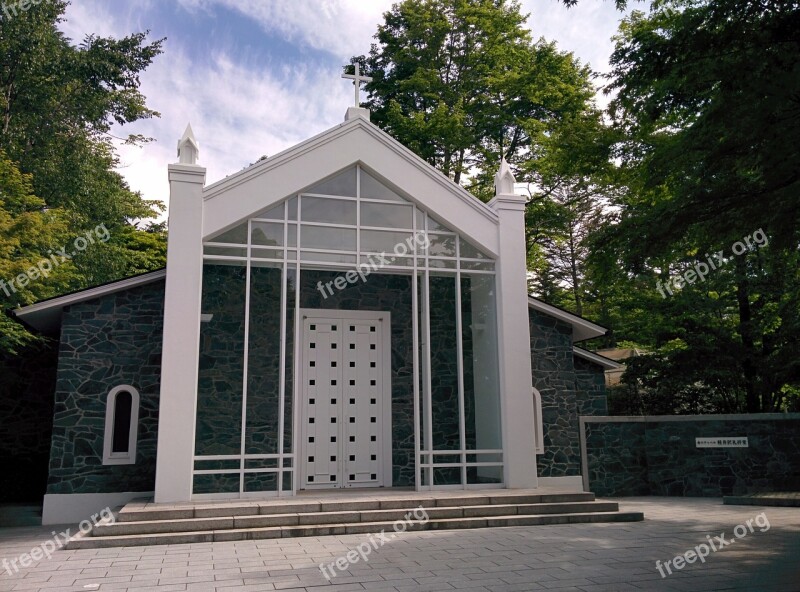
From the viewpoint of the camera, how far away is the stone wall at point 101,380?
11328 millimetres

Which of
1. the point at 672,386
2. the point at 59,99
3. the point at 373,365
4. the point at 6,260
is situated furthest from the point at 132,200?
the point at 672,386

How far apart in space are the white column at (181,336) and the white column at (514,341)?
5.43 meters

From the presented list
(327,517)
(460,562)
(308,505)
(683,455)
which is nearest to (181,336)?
(308,505)

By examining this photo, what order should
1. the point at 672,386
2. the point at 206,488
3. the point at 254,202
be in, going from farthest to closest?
1. the point at 672,386
2. the point at 254,202
3. the point at 206,488

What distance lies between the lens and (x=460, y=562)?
7.36m

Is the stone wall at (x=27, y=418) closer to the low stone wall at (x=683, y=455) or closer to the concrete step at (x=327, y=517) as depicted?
the concrete step at (x=327, y=517)

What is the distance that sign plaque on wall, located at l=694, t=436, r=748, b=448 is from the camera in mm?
13453

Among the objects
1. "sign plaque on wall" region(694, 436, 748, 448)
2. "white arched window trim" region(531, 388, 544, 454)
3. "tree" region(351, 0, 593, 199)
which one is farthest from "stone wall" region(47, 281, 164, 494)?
"tree" region(351, 0, 593, 199)

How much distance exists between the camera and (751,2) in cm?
702

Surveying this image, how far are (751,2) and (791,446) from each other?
9.58 meters

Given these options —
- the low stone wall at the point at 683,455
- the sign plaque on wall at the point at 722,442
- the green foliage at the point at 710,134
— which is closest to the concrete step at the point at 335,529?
the low stone wall at the point at 683,455

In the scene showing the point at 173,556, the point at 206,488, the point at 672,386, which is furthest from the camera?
the point at 672,386

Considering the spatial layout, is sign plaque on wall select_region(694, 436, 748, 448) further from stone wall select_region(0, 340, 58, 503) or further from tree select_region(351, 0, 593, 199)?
stone wall select_region(0, 340, 58, 503)

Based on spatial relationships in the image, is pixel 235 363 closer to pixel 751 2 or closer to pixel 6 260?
pixel 6 260
